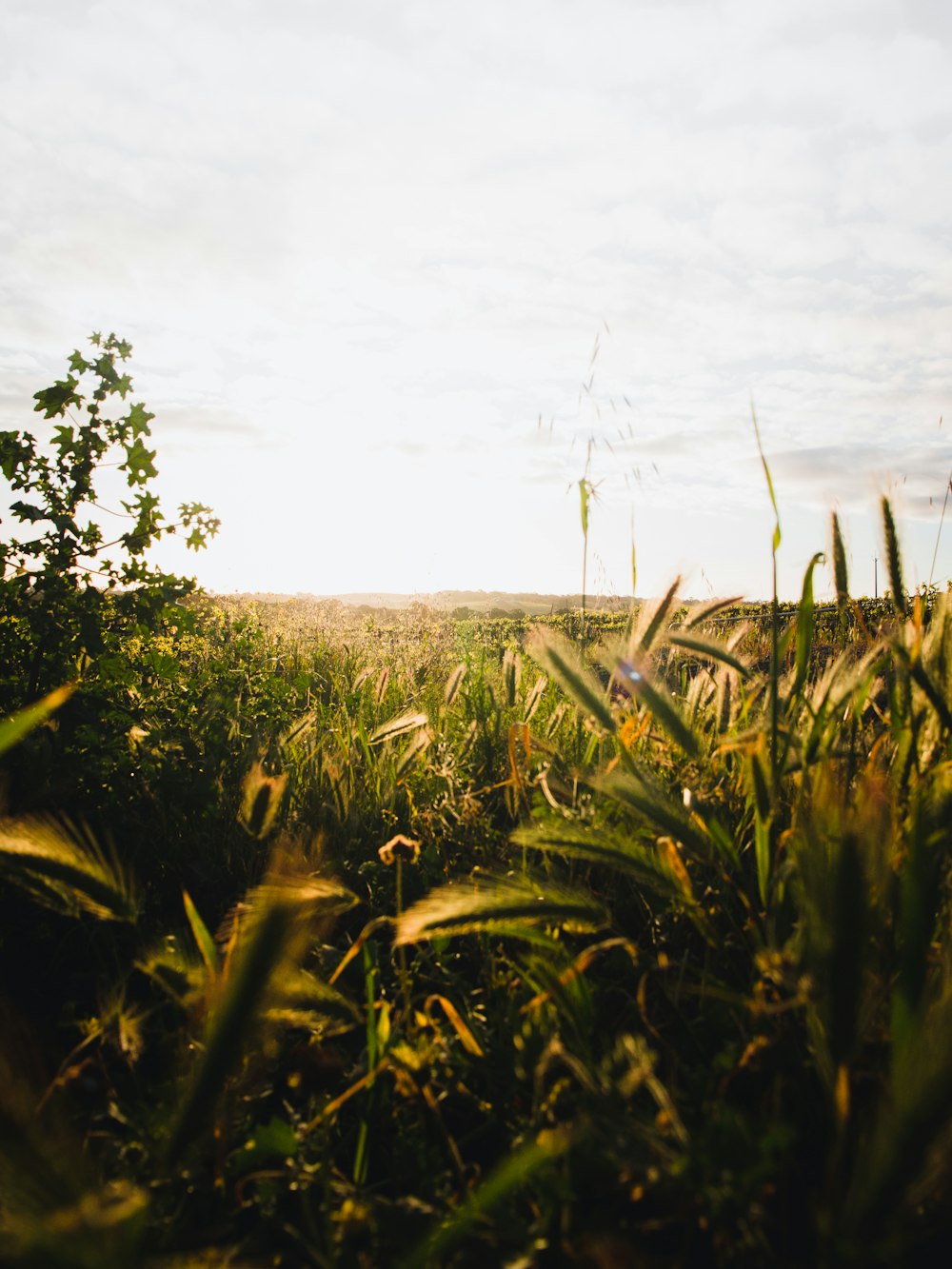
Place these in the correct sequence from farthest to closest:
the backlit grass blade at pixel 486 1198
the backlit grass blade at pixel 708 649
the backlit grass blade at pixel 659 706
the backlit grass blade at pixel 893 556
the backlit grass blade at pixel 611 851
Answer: the backlit grass blade at pixel 708 649 < the backlit grass blade at pixel 893 556 < the backlit grass blade at pixel 659 706 < the backlit grass blade at pixel 611 851 < the backlit grass blade at pixel 486 1198

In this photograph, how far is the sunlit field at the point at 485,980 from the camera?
0.84 meters

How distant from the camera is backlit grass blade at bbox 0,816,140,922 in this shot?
3.72 feet

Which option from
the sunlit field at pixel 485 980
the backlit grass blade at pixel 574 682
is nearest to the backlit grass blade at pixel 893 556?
the sunlit field at pixel 485 980

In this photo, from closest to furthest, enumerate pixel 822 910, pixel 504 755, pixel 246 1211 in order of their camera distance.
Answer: pixel 822 910, pixel 246 1211, pixel 504 755

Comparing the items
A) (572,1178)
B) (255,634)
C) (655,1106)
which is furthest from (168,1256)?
(255,634)

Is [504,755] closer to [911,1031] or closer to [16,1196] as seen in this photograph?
[911,1031]

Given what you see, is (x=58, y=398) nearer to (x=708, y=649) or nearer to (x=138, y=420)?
(x=138, y=420)

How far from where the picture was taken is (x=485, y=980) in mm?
1552

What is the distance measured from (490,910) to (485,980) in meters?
0.51

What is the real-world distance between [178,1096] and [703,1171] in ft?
2.77

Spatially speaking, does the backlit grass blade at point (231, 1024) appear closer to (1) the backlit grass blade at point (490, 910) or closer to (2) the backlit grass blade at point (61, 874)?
(1) the backlit grass blade at point (490, 910)

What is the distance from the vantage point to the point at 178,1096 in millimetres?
1148

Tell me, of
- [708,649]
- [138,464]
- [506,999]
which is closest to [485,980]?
[506,999]

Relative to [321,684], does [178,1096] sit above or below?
below
